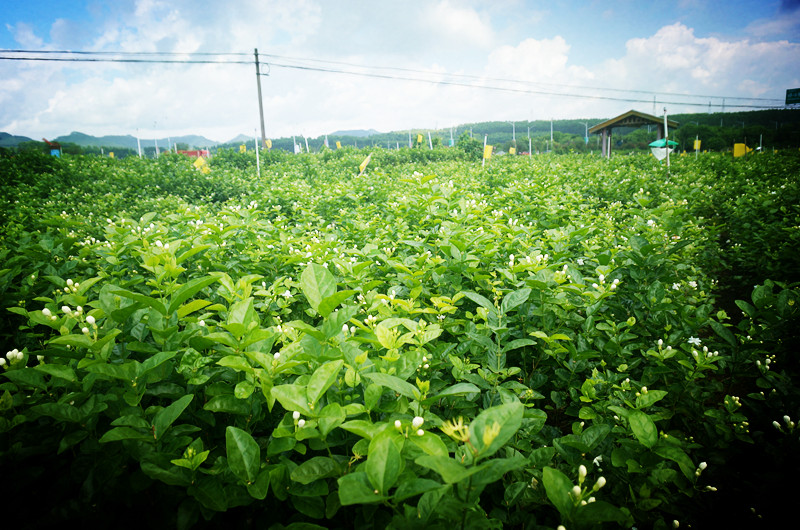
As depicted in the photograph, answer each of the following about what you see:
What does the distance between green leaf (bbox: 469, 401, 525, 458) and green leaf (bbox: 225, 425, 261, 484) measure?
661 millimetres

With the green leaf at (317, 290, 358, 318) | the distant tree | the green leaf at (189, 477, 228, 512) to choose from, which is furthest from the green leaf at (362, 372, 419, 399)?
the distant tree

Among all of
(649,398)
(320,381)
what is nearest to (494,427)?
(320,381)

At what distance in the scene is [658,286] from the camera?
216 centimetres

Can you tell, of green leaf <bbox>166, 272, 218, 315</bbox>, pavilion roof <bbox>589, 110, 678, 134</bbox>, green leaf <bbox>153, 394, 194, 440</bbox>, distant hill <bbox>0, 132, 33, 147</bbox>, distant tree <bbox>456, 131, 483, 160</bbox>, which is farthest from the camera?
distant tree <bbox>456, 131, 483, 160</bbox>

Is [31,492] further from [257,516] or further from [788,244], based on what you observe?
[788,244]

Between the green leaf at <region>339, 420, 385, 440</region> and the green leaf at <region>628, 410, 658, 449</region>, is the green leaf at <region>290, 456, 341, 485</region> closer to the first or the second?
the green leaf at <region>339, 420, 385, 440</region>

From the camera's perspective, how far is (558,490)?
103 cm

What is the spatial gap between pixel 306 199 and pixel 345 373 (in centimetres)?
515

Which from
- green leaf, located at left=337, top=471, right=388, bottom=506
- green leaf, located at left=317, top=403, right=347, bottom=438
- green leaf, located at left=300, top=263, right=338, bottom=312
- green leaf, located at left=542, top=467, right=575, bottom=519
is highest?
green leaf, located at left=300, top=263, right=338, bottom=312

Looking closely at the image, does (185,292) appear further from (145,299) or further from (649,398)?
(649,398)

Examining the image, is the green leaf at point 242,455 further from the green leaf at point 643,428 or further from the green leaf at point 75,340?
the green leaf at point 643,428

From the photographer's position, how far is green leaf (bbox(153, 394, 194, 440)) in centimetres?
106

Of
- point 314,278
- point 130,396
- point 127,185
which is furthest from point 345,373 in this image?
point 127,185

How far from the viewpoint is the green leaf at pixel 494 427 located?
802 millimetres
